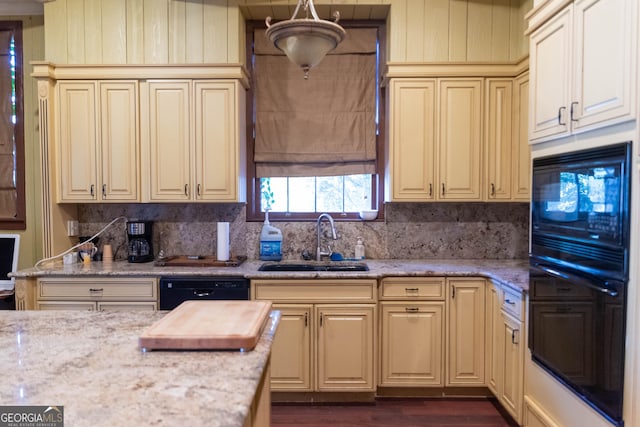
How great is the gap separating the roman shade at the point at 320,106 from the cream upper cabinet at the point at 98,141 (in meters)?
0.97

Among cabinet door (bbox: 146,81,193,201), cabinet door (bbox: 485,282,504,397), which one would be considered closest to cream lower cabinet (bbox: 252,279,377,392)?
cabinet door (bbox: 485,282,504,397)

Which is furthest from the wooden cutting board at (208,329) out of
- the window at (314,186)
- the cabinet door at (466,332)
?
the window at (314,186)

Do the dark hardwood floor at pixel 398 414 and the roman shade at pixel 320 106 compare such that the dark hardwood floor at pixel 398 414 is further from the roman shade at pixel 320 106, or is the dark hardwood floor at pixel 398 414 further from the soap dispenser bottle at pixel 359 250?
the roman shade at pixel 320 106

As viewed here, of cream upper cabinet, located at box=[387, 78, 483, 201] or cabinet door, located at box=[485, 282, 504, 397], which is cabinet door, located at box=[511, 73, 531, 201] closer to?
cream upper cabinet, located at box=[387, 78, 483, 201]

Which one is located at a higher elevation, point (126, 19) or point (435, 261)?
point (126, 19)

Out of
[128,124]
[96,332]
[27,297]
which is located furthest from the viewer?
[128,124]

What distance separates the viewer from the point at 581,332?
5.84ft

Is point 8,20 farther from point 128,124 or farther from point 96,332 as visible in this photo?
point 96,332

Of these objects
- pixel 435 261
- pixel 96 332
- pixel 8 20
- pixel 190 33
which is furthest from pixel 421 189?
pixel 8 20

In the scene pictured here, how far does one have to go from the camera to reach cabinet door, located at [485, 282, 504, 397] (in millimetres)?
2672

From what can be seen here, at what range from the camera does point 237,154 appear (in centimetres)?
312

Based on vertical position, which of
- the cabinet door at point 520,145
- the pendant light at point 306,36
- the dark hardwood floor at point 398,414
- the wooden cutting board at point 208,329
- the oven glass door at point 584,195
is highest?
the pendant light at point 306,36

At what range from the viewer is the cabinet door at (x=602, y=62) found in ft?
5.01

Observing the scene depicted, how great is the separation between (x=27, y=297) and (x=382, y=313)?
243 centimetres
